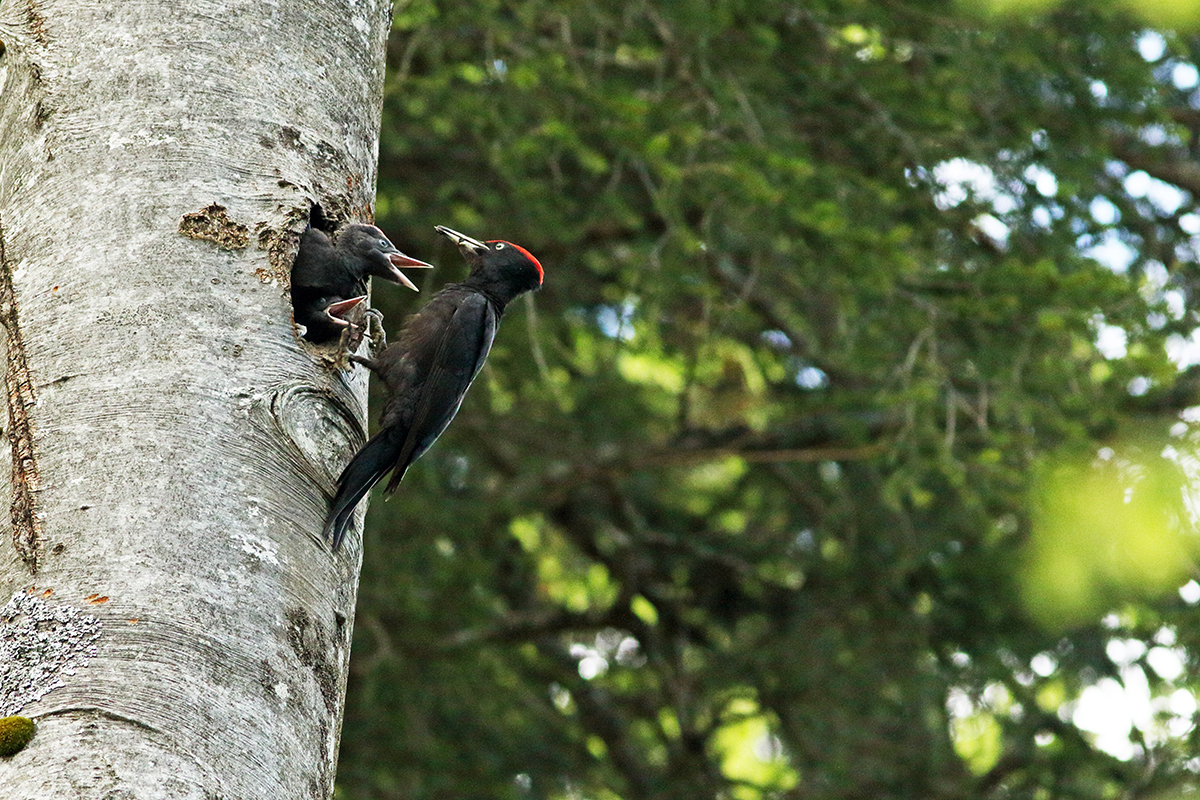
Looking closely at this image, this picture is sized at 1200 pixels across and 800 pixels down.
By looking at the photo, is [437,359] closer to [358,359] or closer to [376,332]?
[376,332]

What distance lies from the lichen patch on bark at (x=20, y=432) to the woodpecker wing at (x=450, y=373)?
3.01 feet

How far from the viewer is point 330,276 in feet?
8.42

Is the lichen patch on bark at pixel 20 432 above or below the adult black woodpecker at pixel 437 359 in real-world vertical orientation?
above

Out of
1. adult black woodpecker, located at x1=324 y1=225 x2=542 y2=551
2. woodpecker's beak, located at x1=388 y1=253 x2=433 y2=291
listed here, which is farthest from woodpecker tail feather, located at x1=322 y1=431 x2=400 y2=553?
woodpecker's beak, located at x1=388 y1=253 x2=433 y2=291

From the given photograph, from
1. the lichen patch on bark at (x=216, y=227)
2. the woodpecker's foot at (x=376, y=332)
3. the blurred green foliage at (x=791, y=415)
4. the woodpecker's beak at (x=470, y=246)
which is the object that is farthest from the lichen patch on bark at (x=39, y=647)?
the blurred green foliage at (x=791, y=415)

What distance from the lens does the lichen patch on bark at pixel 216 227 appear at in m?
2.18

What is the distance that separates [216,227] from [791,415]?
14.4ft

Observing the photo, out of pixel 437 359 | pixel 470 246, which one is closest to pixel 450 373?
pixel 437 359

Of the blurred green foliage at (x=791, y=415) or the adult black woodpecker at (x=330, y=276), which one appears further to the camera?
the blurred green foliage at (x=791, y=415)

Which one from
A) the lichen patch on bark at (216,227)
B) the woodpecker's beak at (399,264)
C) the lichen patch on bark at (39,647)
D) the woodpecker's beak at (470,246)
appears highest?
the lichen patch on bark at (216,227)

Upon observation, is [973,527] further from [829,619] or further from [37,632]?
[37,632]

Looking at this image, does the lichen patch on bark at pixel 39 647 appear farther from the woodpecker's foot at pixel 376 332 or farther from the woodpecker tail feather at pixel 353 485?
the woodpecker's foot at pixel 376 332

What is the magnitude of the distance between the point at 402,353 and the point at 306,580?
4.67ft

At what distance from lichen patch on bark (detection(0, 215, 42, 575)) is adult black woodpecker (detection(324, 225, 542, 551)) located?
1.67 ft
